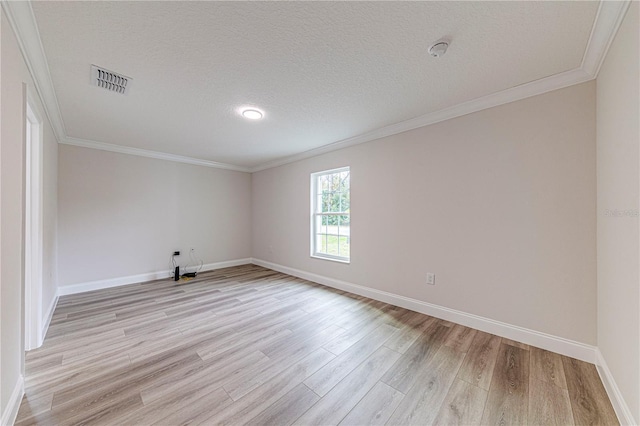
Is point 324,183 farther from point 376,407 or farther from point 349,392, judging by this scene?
point 376,407

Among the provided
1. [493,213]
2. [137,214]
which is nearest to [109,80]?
[137,214]

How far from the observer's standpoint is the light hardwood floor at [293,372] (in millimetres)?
1440

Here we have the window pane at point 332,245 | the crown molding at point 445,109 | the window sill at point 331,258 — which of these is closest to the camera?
the crown molding at point 445,109

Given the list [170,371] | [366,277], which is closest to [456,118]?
[366,277]

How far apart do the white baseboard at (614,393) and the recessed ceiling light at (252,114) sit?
3.56 metres

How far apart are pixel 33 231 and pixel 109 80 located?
1.57 metres

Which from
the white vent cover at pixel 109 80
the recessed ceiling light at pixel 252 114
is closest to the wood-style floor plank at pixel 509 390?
the recessed ceiling light at pixel 252 114

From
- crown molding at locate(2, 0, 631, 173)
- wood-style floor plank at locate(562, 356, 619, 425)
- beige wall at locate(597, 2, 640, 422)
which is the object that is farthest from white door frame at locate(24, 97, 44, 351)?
beige wall at locate(597, 2, 640, 422)

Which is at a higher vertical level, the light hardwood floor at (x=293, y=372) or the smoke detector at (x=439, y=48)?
the smoke detector at (x=439, y=48)

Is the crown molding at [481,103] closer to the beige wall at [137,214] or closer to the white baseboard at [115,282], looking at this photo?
the beige wall at [137,214]

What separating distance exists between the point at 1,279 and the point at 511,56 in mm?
3510

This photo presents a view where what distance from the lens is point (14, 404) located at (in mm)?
1416

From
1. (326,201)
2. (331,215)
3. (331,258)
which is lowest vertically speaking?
(331,258)

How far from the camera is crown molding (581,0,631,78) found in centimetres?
135
